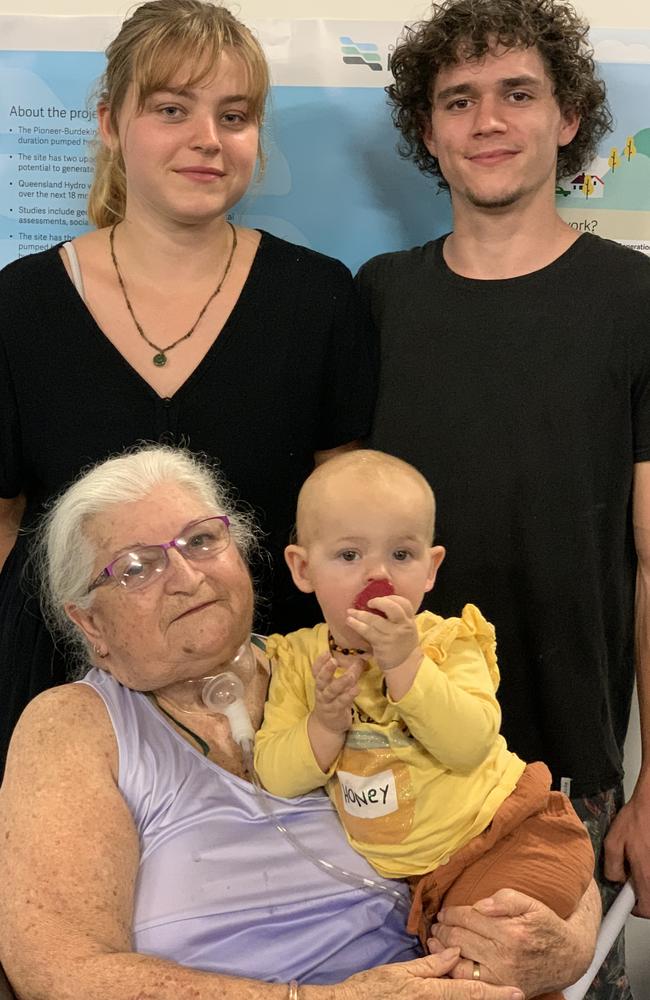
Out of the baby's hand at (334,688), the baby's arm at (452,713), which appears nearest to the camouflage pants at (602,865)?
the baby's arm at (452,713)

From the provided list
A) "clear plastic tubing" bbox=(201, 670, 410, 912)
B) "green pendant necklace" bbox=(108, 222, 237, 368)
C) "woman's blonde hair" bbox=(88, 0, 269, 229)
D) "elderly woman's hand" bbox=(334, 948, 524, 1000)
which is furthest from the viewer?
"green pendant necklace" bbox=(108, 222, 237, 368)

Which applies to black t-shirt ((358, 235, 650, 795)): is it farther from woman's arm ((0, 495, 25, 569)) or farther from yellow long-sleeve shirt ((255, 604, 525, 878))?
woman's arm ((0, 495, 25, 569))

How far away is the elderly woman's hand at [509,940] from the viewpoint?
1542mm

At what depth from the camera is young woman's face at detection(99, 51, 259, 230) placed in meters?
1.95

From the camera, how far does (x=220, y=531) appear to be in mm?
1733

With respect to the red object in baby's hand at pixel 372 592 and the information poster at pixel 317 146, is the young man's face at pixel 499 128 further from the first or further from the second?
the red object in baby's hand at pixel 372 592

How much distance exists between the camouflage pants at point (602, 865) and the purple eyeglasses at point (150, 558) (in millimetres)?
1001

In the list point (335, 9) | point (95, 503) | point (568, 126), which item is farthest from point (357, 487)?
point (335, 9)

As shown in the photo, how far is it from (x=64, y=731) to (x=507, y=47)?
156 centimetres

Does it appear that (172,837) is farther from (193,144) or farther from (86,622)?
(193,144)

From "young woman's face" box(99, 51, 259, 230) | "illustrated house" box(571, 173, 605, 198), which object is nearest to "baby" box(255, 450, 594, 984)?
"young woman's face" box(99, 51, 259, 230)

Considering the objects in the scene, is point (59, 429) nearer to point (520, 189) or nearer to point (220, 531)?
point (220, 531)

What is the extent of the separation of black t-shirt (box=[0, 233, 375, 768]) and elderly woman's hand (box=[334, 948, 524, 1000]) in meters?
0.82

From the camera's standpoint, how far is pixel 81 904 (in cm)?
148
